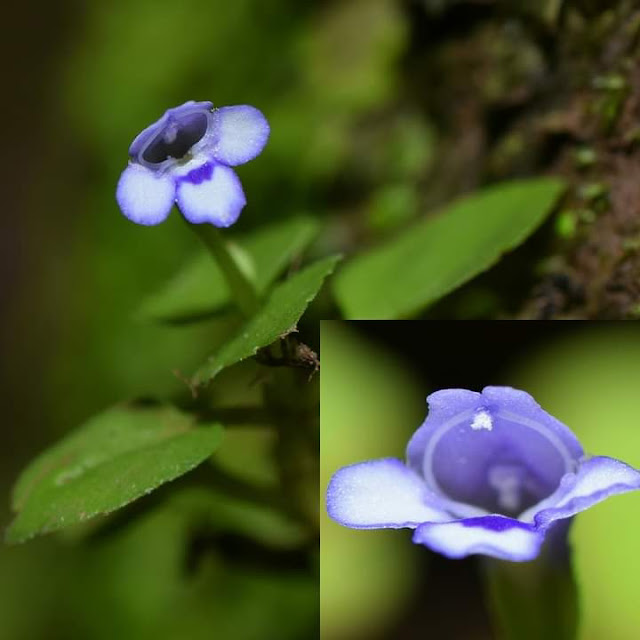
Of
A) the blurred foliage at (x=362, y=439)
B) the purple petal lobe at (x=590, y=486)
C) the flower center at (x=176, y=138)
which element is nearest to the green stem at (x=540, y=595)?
the purple petal lobe at (x=590, y=486)

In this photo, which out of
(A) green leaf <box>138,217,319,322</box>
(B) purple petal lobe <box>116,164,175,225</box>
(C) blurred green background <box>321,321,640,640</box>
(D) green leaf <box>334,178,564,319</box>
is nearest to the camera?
(B) purple petal lobe <box>116,164,175,225</box>

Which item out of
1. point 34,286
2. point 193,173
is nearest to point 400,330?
point 193,173

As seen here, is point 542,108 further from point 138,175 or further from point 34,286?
point 34,286

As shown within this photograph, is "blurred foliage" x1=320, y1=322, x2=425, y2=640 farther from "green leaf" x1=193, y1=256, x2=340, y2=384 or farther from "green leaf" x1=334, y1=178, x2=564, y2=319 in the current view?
"green leaf" x1=193, y1=256, x2=340, y2=384

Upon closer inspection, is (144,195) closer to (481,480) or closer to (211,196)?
(211,196)

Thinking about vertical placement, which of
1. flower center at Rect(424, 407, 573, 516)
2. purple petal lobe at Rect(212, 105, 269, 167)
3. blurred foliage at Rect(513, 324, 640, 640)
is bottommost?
blurred foliage at Rect(513, 324, 640, 640)

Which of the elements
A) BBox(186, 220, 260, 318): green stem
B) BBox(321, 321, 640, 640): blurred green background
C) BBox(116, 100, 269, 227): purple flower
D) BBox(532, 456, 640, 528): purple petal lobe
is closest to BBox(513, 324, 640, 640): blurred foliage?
BBox(321, 321, 640, 640): blurred green background

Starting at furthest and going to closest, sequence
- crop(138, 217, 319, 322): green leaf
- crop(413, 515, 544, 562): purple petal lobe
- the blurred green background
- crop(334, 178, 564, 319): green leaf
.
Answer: crop(138, 217, 319, 322): green leaf → crop(334, 178, 564, 319): green leaf → the blurred green background → crop(413, 515, 544, 562): purple petal lobe
